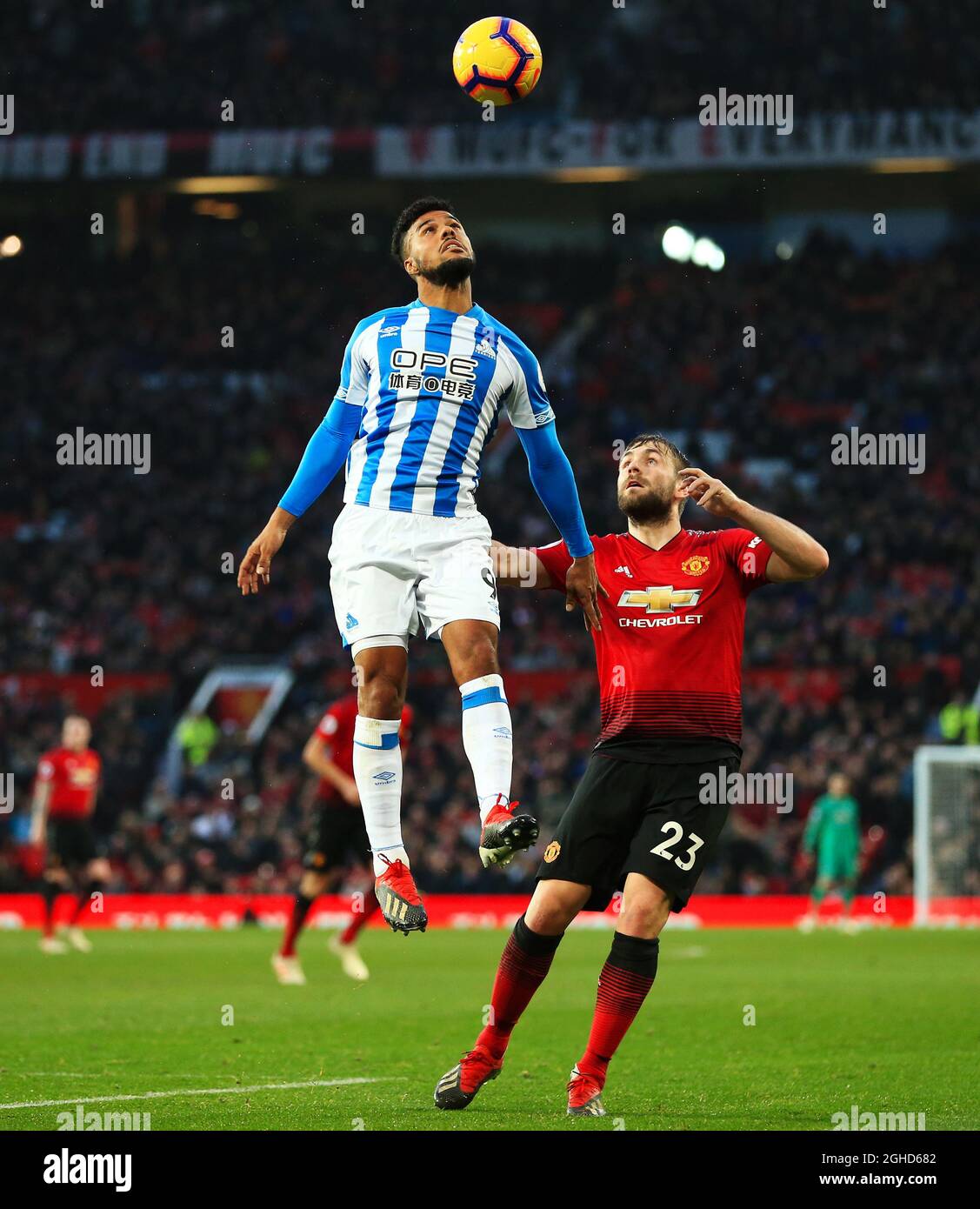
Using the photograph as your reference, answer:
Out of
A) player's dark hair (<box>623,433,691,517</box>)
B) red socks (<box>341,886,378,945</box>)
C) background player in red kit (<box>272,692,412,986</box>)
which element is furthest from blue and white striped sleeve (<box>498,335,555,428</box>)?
red socks (<box>341,886,378,945</box>)

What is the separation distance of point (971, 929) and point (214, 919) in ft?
32.3

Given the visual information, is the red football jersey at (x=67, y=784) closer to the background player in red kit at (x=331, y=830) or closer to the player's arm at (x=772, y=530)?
the background player in red kit at (x=331, y=830)

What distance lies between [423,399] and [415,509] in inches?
16.9

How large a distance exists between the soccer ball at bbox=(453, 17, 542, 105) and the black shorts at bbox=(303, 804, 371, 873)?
25.5 ft

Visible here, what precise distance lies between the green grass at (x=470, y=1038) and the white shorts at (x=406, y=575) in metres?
1.88

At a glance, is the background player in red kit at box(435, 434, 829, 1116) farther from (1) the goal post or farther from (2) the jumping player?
(1) the goal post

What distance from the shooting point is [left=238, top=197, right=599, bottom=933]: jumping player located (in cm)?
696

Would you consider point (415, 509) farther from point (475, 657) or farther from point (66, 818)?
point (66, 818)

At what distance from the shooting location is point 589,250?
116 feet

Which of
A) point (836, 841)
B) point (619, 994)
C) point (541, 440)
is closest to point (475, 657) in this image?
point (541, 440)

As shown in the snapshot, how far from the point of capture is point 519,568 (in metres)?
7.55

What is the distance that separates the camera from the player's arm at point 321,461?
23.2 ft
